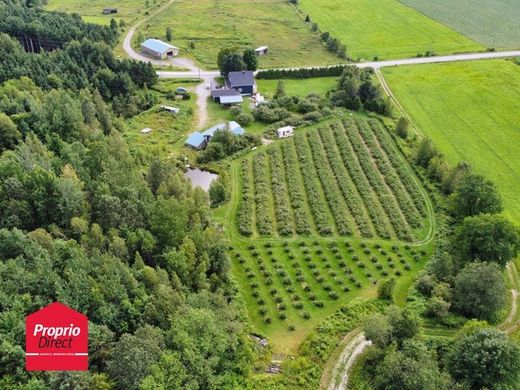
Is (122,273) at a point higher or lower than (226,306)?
higher

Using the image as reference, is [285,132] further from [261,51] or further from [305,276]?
[261,51]

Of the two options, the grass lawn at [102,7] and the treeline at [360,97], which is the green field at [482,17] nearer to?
the treeline at [360,97]

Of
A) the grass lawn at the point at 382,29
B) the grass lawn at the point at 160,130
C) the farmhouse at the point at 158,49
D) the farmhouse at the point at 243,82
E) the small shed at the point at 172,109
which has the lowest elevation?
the grass lawn at the point at 160,130

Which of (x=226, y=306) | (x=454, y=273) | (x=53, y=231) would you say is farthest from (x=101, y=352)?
(x=454, y=273)

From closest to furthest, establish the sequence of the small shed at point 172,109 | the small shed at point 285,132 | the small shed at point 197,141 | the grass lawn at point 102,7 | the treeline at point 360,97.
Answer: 1. the small shed at point 197,141
2. the small shed at point 285,132
3. the treeline at point 360,97
4. the small shed at point 172,109
5. the grass lawn at point 102,7

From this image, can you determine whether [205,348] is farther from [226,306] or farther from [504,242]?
[504,242]

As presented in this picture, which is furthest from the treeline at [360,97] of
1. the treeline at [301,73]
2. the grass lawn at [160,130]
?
the grass lawn at [160,130]
